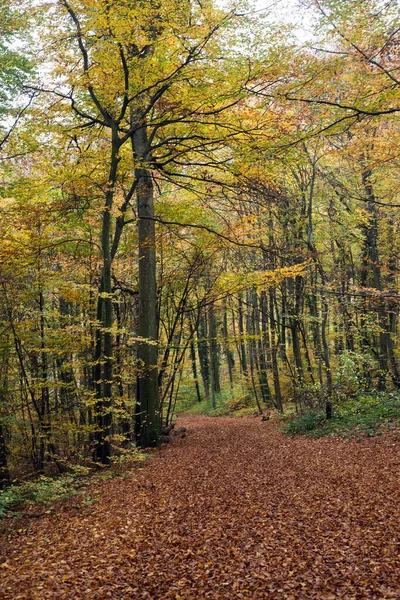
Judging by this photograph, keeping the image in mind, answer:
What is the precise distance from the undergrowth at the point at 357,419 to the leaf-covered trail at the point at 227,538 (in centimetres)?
195

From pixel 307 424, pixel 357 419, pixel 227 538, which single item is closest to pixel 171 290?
pixel 307 424

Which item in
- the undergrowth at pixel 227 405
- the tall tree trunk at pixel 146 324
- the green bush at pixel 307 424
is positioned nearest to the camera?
the tall tree trunk at pixel 146 324

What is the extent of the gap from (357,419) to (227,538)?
22.2ft

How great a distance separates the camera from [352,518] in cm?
462

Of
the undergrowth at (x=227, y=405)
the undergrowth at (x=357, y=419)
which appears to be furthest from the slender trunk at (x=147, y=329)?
the undergrowth at (x=227, y=405)

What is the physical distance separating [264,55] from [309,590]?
728cm

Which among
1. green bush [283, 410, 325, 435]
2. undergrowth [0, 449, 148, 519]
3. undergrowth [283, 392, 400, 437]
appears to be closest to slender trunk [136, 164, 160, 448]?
undergrowth [0, 449, 148, 519]

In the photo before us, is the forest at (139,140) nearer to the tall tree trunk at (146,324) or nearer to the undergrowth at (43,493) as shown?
the tall tree trunk at (146,324)

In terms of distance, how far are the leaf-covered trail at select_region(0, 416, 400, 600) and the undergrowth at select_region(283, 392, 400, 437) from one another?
1954 millimetres

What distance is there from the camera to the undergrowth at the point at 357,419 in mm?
9391

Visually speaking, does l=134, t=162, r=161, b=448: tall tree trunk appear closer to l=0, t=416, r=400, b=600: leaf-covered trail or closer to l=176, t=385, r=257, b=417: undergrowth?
l=0, t=416, r=400, b=600: leaf-covered trail

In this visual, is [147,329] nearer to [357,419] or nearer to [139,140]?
[139,140]

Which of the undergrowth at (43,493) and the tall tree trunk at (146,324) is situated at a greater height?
the tall tree trunk at (146,324)

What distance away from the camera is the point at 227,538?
4.42 m
